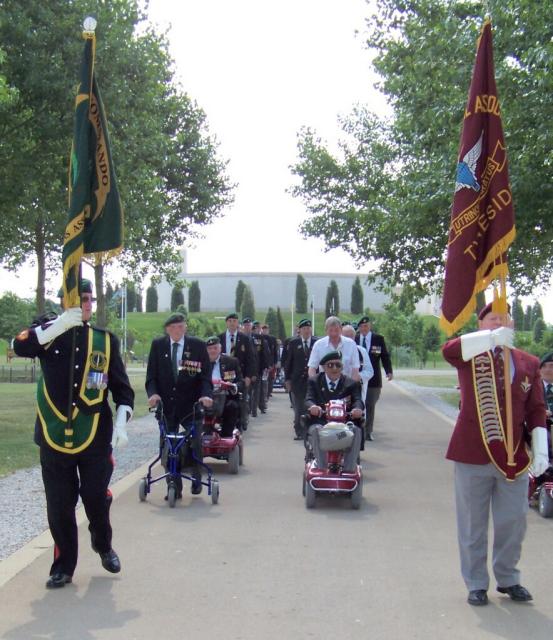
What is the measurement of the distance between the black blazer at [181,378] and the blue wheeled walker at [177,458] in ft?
0.32

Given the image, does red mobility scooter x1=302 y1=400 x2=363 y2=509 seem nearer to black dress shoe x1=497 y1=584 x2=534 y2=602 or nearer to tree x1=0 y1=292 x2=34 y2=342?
black dress shoe x1=497 y1=584 x2=534 y2=602

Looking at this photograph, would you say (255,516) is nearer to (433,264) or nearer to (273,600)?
(273,600)

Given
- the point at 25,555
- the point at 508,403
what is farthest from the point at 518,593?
the point at 25,555

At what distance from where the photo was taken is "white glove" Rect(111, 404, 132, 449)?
6617mm

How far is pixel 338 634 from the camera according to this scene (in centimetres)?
548

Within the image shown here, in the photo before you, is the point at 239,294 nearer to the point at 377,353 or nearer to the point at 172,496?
the point at 377,353

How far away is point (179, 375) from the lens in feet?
33.4

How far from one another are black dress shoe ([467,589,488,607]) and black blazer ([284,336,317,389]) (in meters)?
10.4

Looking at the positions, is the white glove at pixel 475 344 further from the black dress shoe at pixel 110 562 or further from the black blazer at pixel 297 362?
the black blazer at pixel 297 362

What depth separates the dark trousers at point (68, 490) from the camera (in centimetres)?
643

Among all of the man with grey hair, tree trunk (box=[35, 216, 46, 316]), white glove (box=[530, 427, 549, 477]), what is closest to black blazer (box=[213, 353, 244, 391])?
the man with grey hair

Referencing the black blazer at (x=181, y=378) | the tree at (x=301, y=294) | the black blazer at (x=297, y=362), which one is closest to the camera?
the black blazer at (x=181, y=378)

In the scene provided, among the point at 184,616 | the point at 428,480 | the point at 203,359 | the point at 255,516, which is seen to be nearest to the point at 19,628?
the point at 184,616

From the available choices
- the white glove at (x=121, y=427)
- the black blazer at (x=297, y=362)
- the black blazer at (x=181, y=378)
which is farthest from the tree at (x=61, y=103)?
the white glove at (x=121, y=427)
